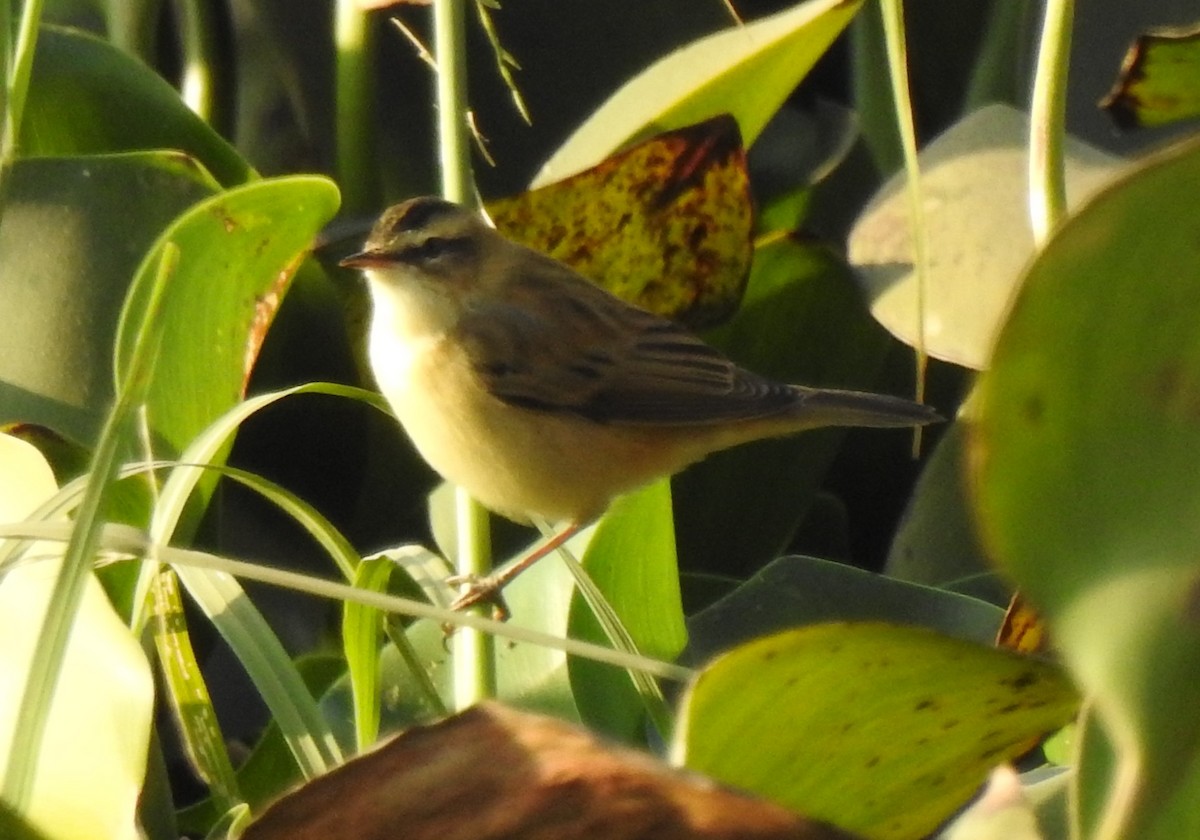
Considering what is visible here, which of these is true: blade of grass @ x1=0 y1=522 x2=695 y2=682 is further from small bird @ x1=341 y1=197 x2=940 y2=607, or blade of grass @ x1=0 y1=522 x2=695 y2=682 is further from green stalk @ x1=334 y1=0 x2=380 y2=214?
green stalk @ x1=334 y1=0 x2=380 y2=214

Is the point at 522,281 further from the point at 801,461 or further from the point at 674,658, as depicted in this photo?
the point at 674,658

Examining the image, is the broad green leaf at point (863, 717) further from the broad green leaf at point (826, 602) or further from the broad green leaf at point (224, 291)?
the broad green leaf at point (224, 291)

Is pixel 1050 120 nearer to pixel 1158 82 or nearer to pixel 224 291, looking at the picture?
pixel 1158 82

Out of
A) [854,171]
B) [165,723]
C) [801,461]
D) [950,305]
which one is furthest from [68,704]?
[854,171]

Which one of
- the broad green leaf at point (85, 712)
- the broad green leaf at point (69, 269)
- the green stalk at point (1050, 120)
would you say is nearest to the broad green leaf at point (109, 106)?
the broad green leaf at point (69, 269)

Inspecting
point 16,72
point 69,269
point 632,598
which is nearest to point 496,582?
point 632,598

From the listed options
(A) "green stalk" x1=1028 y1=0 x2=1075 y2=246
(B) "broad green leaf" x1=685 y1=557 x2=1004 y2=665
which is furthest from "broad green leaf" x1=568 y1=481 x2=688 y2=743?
(A) "green stalk" x1=1028 y1=0 x2=1075 y2=246
